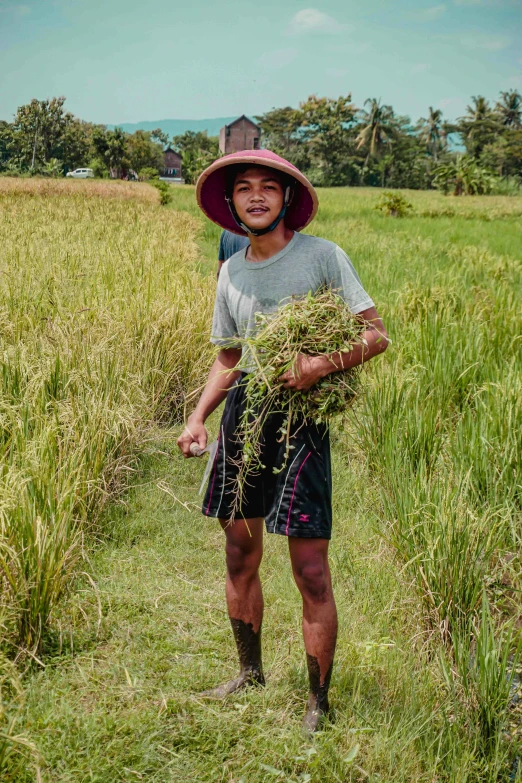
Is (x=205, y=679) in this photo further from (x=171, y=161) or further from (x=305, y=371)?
(x=171, y=161)

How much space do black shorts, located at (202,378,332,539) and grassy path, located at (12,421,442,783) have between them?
0.54 m

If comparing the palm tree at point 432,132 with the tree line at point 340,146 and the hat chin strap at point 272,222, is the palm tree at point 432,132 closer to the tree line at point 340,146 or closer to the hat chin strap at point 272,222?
the tree line at point 340,146

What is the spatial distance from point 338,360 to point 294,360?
0.46ft

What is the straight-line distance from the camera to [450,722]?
6.21ft

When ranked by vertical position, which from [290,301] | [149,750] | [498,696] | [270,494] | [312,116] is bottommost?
[149,750]

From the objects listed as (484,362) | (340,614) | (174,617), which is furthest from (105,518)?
(484,362)

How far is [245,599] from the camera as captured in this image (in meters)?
2.13

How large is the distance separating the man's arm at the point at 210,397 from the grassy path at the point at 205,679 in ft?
2.12

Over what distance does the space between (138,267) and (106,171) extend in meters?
58.9

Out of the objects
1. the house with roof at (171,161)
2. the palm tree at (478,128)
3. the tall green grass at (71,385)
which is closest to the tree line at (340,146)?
the palm tree at (478,128)

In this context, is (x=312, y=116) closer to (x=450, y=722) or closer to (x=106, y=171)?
(x=106, y=171)

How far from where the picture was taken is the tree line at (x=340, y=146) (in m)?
57.4

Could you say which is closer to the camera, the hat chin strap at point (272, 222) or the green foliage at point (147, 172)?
the hat chin strap at point (272, 222)

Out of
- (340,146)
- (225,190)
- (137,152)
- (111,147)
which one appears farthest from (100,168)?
(225,190)
